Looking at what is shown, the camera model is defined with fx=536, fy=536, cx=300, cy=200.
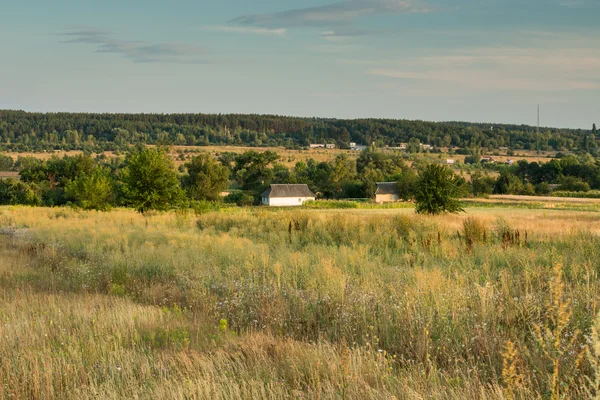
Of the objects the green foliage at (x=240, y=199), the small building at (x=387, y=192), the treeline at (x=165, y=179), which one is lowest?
the green foliage at (x=240, y=199)

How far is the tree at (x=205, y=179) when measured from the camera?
78500 mm

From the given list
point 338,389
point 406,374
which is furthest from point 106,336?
point 406,374

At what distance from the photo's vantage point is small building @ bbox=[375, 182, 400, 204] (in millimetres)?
84769

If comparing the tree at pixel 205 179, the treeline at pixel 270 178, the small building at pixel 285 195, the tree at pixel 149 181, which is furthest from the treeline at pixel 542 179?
the tree at pixel 149 181

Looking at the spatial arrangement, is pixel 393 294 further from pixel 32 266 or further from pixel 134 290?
pixel 32 266

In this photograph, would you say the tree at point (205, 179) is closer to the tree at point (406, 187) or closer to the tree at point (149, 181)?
the tree at point (406, 187)

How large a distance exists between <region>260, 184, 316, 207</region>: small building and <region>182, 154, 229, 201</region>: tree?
7281mm

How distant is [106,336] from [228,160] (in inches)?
4496

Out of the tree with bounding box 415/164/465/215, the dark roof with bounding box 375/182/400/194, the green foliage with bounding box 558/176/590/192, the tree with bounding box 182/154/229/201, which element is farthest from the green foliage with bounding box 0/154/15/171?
the green foliage with bounding box 558/176/590/192

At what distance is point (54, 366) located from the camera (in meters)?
5.62

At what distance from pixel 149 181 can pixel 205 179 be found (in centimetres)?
4503

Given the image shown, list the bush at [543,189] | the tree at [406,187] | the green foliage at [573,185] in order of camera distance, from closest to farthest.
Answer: the tree at [406,187] → the green foliage at [573,185] → the bush at [543,189]

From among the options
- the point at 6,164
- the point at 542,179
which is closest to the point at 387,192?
the point at 542,179

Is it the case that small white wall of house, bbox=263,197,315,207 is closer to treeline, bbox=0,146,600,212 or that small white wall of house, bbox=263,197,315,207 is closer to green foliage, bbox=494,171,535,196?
treeline, bbox=0,146,600,212
